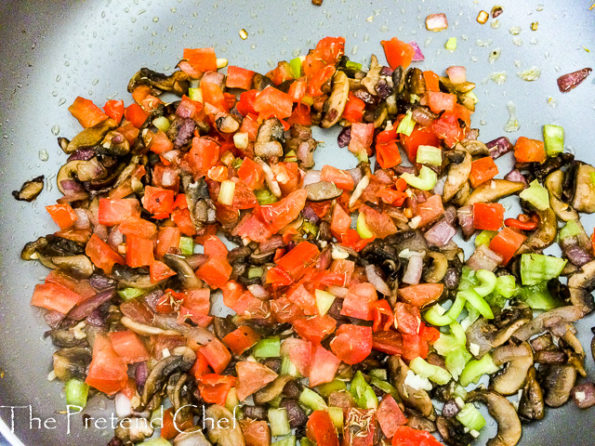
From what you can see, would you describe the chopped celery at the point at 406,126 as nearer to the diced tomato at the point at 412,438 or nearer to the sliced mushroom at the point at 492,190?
the sliced mushroom at the point at 492,190

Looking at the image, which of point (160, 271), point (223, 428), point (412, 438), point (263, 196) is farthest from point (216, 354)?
point (412, 438)

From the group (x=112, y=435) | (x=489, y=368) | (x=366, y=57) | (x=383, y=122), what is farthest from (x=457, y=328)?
(x=112, y=435)

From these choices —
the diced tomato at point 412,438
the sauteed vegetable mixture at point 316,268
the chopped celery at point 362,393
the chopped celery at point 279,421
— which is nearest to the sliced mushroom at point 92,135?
the sauteed vegetable mixture at point 316,268

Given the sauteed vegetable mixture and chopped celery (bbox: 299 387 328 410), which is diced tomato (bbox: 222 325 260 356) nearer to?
the sauteed vegetable mixture

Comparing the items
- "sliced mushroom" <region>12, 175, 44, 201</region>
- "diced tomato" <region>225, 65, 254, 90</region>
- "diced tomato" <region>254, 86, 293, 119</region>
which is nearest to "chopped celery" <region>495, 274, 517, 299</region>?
"diced tomato" <region>254, 86, 293, 119</region>

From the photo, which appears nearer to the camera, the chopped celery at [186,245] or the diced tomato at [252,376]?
the diced tomato at [252,376]

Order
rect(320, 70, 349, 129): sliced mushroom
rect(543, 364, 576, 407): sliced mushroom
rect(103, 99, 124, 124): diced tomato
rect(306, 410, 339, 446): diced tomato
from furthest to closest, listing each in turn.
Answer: rect(103, 99, 124, 124): diced tomato < rect(320, 70, 349, 129): sliced mushroom < rect(543, 364, 576, 407): sliced mushroom < rect(306, 410, 339, 446): diced tomato

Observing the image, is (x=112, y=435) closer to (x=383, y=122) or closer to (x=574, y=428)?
(x=383, y=122)
